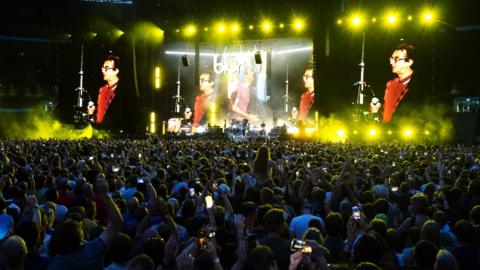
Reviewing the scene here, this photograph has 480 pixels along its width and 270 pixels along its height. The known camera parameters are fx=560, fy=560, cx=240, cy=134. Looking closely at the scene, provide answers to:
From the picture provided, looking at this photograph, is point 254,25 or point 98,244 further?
point 254,25

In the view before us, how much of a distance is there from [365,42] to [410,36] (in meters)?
2.54

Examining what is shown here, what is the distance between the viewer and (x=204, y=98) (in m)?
42.7

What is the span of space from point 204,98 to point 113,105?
332 inches

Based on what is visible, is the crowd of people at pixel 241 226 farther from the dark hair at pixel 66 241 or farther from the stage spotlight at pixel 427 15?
the stage spotlight at pixel 427 15

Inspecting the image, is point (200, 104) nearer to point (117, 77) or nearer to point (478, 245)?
point (117, 77)

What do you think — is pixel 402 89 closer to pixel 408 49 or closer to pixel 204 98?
pixel 408 49

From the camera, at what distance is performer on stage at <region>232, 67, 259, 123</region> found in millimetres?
41812

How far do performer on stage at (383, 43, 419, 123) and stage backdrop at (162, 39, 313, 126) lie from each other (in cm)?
805

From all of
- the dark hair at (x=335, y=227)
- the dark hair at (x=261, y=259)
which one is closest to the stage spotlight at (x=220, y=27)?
the dark hair at (x=335, y=227)

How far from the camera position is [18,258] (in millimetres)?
3611

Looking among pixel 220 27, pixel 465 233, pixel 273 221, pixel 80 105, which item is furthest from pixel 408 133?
pixel 273 221

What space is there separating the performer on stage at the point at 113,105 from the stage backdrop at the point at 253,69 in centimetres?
484

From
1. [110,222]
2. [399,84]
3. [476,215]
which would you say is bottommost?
[476,215]

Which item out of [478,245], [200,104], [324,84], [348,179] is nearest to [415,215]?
[478,245]
